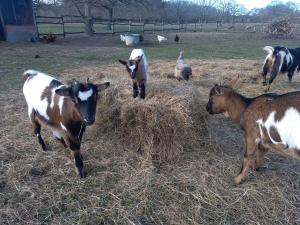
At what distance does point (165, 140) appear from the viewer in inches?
190

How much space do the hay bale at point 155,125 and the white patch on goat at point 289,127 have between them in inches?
63.6

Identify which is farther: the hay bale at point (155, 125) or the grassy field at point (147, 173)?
the hay bale at point (155, 125)

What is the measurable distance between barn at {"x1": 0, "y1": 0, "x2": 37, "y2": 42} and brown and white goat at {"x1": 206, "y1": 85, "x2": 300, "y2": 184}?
19578mm

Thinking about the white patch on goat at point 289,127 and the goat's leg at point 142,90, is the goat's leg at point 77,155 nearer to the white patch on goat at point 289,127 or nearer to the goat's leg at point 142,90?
the goat's leg at point 142,90

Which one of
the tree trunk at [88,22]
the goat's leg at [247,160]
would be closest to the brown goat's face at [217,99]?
the goat's leg at [247,160]

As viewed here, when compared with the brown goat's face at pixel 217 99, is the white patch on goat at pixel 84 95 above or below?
above

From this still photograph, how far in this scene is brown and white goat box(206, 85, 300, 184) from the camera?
3.47 meters

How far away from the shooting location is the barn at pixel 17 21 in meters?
19.7

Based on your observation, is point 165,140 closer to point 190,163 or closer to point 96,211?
point 190,163

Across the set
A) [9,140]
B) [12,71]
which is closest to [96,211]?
[9,140]

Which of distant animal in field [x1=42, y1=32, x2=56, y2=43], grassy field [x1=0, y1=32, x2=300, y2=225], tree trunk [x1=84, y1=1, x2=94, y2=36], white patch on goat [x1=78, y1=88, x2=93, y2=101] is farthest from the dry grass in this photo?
tree trunk [x1=84, y1=1, x2=94, y2=36]

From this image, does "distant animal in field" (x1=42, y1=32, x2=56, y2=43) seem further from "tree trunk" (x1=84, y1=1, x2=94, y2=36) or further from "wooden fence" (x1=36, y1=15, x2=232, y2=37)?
"tree trunk" (x1=84, y1=1, x2=94, y2=36)

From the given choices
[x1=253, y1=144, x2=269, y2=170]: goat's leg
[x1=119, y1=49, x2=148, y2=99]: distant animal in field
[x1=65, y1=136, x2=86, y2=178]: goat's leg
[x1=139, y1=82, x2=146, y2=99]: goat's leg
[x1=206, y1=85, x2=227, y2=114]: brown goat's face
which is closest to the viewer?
[x1=65, y1=136, x2=86, y2=178]: goat's leg

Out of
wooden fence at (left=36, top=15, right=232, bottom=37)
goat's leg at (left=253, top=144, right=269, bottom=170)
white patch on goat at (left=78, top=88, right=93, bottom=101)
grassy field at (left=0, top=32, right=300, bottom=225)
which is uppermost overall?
white patch on goat at (left=78, top=88, right=93, bottom=101)
